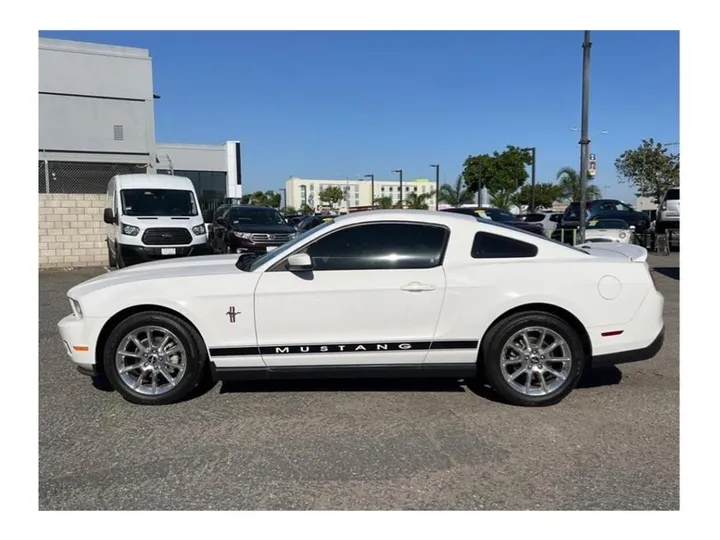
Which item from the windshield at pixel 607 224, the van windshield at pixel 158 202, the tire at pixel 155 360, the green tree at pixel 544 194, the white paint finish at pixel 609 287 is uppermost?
the green tree at pixel 544 194

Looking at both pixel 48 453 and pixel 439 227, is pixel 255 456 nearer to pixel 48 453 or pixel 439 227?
pixel 48 453

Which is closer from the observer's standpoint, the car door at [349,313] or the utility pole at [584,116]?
the car door at [349,313]

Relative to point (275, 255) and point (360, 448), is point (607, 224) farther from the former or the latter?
point (360, 448)

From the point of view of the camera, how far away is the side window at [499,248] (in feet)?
15.4

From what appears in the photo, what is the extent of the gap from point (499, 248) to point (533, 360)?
3.04 feet

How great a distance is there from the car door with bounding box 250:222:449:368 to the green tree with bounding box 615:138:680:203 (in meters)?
35.1

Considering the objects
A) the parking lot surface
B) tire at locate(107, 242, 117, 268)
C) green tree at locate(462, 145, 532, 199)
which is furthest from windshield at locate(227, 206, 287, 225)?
green tree at locate(462, 145, 532, 199)

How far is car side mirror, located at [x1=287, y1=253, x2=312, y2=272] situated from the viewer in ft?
14.6

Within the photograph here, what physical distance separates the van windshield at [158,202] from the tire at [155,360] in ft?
30.0

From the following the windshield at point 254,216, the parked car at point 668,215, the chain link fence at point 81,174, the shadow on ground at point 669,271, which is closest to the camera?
the shadow on ground at point 669,271

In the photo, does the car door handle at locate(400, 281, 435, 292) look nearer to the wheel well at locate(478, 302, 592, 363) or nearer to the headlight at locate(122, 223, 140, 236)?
the wheel well at locate(478, 302, 592, 363)

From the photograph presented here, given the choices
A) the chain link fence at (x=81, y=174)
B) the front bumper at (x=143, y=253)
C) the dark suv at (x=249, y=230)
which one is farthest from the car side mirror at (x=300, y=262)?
the chain link fence at (x=81, y=174)

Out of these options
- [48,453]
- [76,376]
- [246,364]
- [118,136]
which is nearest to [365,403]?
[246,364]

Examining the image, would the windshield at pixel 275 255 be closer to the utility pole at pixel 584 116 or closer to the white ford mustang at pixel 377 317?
the white ford mustang at pixel 377 317
